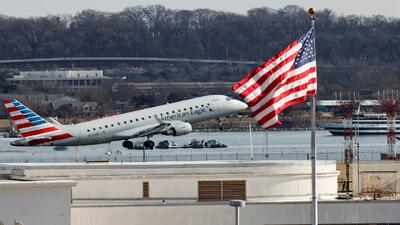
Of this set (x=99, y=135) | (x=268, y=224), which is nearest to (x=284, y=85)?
(x=268, y=224)

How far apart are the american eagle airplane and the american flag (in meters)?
42.8

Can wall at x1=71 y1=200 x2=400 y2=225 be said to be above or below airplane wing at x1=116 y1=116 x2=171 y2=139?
below

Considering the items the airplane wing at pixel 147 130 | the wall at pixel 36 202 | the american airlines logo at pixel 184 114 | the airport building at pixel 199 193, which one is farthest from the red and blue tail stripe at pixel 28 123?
the wall at pixel 36 202

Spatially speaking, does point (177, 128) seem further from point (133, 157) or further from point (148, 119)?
point (133, 157)

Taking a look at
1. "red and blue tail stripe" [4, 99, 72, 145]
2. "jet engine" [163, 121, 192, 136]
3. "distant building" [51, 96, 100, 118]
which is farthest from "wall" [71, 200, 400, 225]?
"distant building" [51, 96, 100, 118]

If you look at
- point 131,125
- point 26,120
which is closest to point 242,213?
point 26,120

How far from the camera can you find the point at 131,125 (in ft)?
295

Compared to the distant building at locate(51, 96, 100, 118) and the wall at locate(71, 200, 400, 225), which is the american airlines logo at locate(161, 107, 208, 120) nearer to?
the wall at locate(71, 200, 400, 225)

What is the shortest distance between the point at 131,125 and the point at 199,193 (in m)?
41.9

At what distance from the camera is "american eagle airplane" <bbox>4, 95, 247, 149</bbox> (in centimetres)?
8538

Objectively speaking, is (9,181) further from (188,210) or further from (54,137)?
(54,137)

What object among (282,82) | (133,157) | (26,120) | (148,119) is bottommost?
(133,157)

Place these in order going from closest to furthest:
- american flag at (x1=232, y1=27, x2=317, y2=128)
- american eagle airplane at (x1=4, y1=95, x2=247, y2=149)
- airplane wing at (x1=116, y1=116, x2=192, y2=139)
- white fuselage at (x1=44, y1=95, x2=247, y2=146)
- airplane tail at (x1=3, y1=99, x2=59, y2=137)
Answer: american flag at (x1=232, y1=27, x2=317, y2=128), airplane tail at (x1=3, y1=99, x2=59, y2=137), american eagle airplane at (x1=4, y1=95, x2=247, y2=149), airplane wing at (x1=116, y1=116, x2=192, y2=139), white fuselage at (x1=44, y1=95, x2=247, y2=146)

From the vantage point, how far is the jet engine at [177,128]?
87562 mm
